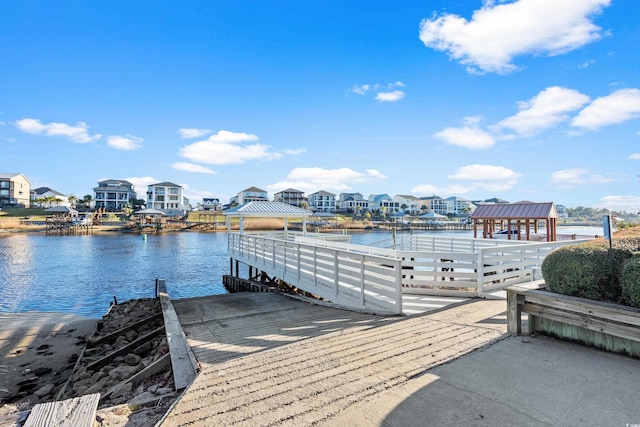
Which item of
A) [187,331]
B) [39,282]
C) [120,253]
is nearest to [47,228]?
[120,253]

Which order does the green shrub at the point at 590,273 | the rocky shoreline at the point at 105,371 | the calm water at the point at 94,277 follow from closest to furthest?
1. the rocky shoreline at the point at 105,371
2. the green shrub at the point at 590,273
3. the calm water at the point at 94,277

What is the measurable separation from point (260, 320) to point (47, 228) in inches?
3106

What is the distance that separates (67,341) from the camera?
35.1ft

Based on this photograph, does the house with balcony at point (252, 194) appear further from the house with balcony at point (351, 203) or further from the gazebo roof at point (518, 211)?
the gazebo roof at point (518, 211)

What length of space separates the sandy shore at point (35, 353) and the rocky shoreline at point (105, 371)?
0.02m

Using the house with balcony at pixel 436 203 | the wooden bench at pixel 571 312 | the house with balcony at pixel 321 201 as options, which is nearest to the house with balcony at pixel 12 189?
the house with balcony at pixel 321 201

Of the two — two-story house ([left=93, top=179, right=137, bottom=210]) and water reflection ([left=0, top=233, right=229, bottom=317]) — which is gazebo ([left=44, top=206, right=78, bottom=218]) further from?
water reflection ([left=0, top=233, right=229, bottom=317])

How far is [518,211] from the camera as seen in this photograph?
18734 mm

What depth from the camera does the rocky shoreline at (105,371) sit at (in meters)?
3.50

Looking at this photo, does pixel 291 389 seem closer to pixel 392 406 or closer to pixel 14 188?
pixel 392 406

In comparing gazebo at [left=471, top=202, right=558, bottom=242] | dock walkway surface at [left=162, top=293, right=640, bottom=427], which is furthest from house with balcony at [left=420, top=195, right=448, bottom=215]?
dock walkway surface at [left=162, top=293, right=640, bottom=427]

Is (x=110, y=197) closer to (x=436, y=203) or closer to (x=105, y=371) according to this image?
(x=105, y=371)

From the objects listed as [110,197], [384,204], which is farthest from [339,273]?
[384,204]

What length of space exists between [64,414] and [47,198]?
117 meters
